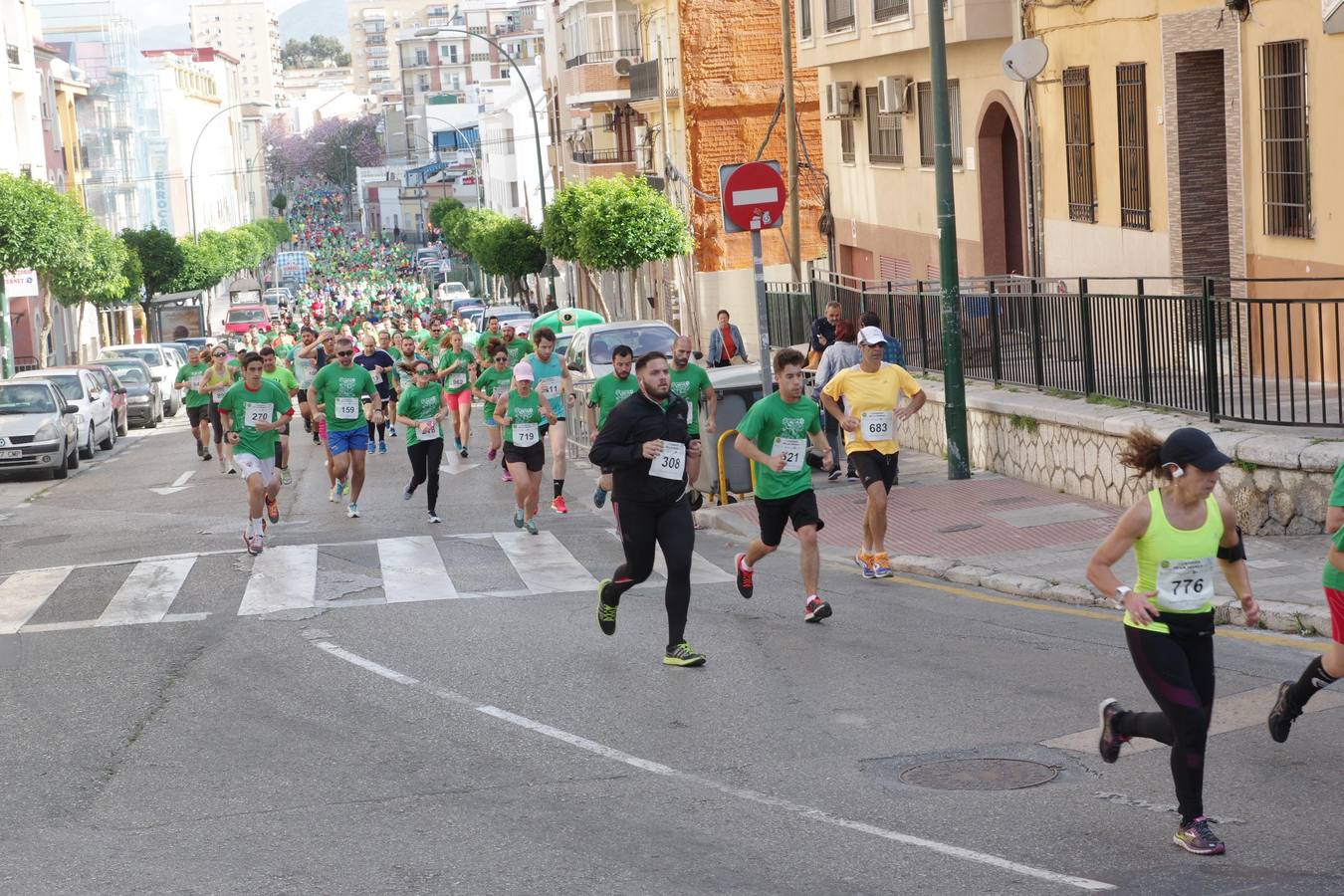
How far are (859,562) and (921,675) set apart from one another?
12.5 ft

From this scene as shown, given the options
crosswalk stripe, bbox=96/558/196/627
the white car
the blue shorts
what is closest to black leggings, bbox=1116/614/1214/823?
crosswalk stripe, bbox=96/558/196/627

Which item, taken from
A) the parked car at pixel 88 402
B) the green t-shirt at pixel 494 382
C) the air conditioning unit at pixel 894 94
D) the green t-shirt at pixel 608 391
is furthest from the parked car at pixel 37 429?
the green t-shirt at pixel 608 391

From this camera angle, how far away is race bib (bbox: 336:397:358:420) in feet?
59.7

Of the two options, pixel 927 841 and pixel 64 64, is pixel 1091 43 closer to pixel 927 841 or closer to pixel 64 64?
pixel 927 841

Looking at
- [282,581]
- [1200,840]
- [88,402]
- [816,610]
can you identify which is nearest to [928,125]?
[88,402]

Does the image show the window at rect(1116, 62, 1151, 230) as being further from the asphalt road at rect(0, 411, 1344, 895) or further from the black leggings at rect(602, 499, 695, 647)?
the black leggings at rect(602, 499, 695, 647)

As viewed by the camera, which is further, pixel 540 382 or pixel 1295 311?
pixel 540 382

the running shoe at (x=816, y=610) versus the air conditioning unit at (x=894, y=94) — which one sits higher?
the air conditioning unit at (x=894, y=94)

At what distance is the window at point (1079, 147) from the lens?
21859 millimetres

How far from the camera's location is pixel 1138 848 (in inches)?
256

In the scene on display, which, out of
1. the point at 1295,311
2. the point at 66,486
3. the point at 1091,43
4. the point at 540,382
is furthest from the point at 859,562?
the point at 66,486

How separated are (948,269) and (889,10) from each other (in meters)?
11.4

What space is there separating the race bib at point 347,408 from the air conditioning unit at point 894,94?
44.4 ft

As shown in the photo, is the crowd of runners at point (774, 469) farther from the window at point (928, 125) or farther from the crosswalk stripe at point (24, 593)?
the window at point (928, 125)
